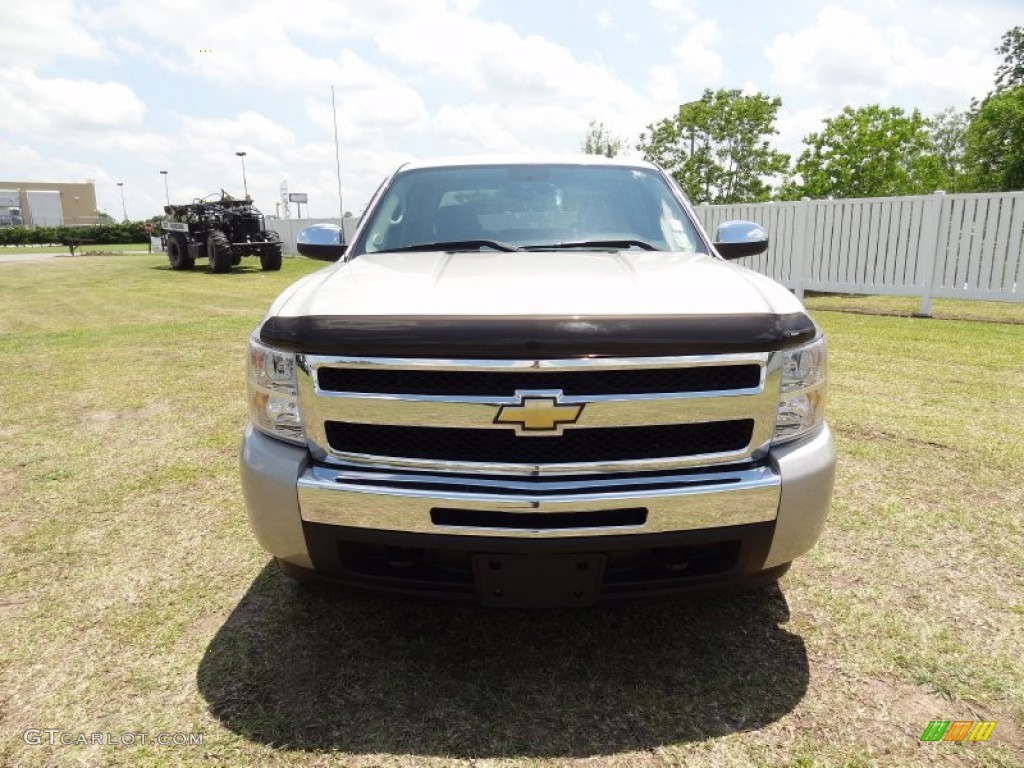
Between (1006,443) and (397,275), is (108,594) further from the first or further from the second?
(1006,443)

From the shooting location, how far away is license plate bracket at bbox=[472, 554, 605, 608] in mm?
1851

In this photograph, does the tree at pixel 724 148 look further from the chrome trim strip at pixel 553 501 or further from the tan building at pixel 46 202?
the tan building at pixel 46 202

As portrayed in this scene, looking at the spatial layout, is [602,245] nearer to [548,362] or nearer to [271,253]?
[548,362]

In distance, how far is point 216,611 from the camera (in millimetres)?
2539

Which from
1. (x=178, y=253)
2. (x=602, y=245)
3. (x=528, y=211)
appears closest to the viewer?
(x=602, y=245)

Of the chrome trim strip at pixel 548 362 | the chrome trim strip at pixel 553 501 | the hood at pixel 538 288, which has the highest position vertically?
the hood at pixel 538 288

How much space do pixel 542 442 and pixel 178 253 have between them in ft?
72.5

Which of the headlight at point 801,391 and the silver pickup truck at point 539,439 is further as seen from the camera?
the headlight at point 801,391

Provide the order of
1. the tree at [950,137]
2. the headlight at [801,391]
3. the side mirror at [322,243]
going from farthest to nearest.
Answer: the tree at [950,137], the side mirror at [322,243], the headlight at [801,391]

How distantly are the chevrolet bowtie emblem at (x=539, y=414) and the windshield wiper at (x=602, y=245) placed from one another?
112cm

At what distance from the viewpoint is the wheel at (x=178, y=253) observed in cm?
2066

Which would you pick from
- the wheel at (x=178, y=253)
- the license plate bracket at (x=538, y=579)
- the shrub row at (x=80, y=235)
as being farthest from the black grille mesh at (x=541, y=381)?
the shrub row at (x=80, y=235)

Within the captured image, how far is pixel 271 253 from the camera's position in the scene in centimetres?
1995

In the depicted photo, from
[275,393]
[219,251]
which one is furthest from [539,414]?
[219,251]
